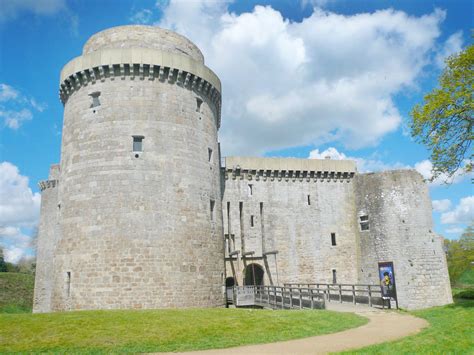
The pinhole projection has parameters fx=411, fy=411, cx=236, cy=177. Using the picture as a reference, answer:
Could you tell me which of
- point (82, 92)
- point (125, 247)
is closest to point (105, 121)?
point (82, 92)

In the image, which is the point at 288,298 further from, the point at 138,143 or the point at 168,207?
the point at 138,143

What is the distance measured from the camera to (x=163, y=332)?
475 inches

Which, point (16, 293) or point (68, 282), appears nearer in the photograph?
point (68, 282)

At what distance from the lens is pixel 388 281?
20.6 meters

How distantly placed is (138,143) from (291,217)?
1256 cm

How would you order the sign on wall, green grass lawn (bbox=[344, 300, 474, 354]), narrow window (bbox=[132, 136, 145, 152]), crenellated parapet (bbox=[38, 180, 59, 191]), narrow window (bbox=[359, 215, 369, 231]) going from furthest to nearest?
crenellated parapet (bbox=[38, 180, 59, 191]) < narrow window (bbox=[359, 215, 369, 231]) < narrow window (bbox=[132, 136, 145, 152]) < the sign on wall < green grass lawn (bbox=[344, 300, 474, 354])

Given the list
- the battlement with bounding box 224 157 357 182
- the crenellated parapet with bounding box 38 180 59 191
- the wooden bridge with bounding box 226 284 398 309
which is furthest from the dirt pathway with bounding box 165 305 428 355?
the crenellated parapet with bounding box 38 180 59 191

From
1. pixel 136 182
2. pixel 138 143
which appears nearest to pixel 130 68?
pixel 138 143

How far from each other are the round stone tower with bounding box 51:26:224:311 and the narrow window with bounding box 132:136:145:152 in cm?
5

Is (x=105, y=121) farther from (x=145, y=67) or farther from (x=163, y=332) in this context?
(x=163, y=332)

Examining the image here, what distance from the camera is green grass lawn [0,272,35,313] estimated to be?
113 ft

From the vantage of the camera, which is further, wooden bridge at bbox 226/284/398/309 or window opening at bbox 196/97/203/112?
window opening at bbox 196/97/203/112

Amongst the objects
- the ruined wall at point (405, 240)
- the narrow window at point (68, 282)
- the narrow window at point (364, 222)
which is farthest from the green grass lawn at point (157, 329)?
the narrow window at point (364, 222)

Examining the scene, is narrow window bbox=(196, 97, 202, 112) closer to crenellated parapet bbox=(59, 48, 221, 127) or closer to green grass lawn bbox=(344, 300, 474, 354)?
crenellated parapet bbox=(59, 48, 221, 127)
